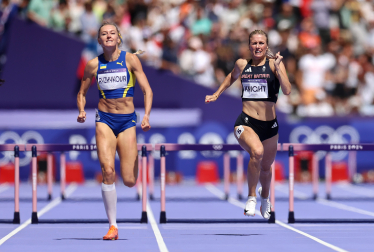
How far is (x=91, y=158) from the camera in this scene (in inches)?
731

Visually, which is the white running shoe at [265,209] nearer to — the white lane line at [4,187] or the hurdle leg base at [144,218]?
the hurdle leg base at [144,218]

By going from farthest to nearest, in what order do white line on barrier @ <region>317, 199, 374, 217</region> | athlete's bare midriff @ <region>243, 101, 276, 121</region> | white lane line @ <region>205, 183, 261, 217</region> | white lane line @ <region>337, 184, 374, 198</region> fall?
white lane line @ <region>337, 184, 374, 198</region>
white lane line @ <region>205, 183, 261, 217</region>
white line on barrier @ <region>317, 199, 374, 217</region>
athlete's bare midriff @ <region>243, 101, 276, 121</region>

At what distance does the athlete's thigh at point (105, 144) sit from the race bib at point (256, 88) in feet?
5.81

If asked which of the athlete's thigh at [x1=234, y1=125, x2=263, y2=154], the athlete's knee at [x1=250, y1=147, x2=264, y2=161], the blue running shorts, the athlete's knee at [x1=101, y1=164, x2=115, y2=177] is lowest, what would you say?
the athlete's knee at [x1=101, y1=164, x2=115, y2=177]

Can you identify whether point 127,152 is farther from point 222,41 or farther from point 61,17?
point 222,41

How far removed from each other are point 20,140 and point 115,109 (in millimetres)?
10543

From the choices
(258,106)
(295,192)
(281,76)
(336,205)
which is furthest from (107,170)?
(295,192)

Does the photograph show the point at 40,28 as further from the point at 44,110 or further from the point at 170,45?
the point at 170,45

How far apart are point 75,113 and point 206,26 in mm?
5102

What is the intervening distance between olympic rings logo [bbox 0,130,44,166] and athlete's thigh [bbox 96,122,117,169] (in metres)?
10.5

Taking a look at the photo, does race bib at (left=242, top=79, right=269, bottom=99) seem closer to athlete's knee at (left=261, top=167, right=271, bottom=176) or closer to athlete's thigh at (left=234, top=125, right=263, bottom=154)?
athlete's thigh at (left=234, top=125, right=263, bottom=154)

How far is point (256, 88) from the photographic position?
329 inches

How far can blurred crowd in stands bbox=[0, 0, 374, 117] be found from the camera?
19250mm

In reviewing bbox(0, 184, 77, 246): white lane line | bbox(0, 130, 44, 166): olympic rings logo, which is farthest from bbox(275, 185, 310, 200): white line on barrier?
bbox(0, 130, 44, 166): olympic rings logo
